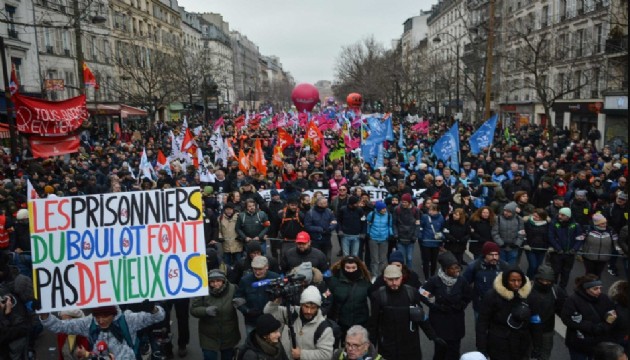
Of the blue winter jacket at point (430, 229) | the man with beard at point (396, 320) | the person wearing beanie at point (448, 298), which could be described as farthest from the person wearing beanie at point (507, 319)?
the blue winter jacket at point (430, 229)

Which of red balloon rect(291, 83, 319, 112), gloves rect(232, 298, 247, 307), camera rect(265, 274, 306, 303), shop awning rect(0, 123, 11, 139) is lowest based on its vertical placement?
gloves rect(232, 298, 247, 307)

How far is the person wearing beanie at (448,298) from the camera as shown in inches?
195

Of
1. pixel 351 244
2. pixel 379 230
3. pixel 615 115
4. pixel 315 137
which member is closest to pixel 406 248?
pixel 379 230

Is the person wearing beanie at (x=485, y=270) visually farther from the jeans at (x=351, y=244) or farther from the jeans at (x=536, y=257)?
the jeans at (x=351, y=244)

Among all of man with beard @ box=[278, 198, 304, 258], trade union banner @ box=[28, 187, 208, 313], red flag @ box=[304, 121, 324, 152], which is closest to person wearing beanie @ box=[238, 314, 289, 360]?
trade union banner @ box=[28, 187, 208, 313]

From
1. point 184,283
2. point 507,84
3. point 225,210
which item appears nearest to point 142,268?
point 184,283

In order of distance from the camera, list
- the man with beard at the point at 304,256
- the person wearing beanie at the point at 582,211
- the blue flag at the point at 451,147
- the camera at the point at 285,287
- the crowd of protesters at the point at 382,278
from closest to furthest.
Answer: the camera at the point at 285,287
the crowd of protesters at the point at 382,278
the man with beard at the point at 304,256
the person wearing beanie at the point at 582,211
the blue flag at the point at 451,147

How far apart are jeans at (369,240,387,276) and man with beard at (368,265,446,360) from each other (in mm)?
3378

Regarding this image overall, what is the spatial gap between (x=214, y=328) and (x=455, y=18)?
209 ft

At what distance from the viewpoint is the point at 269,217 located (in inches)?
346

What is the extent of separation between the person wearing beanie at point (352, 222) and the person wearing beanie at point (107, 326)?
450 centimetres

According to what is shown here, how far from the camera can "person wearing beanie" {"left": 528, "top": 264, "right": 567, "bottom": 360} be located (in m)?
4.68

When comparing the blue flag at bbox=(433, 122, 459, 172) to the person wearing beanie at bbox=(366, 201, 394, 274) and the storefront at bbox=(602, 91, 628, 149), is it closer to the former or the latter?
the person wearing beanie at bbox=(366, 201, 394, 274)

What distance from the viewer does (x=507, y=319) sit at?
180 inches
